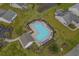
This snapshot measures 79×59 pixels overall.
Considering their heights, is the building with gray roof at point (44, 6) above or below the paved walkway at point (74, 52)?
above

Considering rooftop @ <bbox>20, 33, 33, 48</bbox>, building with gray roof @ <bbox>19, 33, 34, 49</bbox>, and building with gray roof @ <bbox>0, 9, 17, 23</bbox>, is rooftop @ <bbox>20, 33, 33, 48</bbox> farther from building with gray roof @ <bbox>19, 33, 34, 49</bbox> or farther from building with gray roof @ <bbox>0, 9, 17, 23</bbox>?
building with gray roof @ <bbox>0, 9, 17, 23</bbox>

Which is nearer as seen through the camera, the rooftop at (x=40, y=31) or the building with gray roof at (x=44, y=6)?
the rooftop at (x=40, y=31)

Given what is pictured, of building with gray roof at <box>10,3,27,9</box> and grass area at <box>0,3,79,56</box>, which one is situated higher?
building with gray roof at <box>10,3,27,9</box>

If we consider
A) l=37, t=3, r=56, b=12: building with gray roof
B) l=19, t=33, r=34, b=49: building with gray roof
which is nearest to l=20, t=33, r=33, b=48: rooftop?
l=19, t=33, r=34, b=49: building with gray roof

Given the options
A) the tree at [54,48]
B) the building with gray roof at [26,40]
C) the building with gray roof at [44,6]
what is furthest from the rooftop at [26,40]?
the building with gray roof at [44,6]

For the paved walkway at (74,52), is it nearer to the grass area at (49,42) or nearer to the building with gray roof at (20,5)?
the grass area at (49,42)

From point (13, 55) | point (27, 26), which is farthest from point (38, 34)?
point (13, 55)

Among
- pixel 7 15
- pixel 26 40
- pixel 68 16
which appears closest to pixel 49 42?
pixel 26 40
